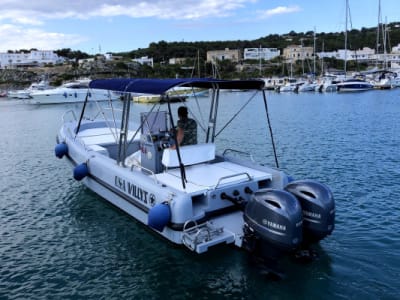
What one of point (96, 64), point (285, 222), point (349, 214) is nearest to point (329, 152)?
point (349, 214)

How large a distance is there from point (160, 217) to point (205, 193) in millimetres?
829

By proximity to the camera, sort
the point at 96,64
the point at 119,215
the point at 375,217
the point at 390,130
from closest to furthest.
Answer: the point at 375,217
the point at 119,215
the point at 390,130
the point at 96,64

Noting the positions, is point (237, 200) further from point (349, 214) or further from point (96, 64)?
point (96, 64)

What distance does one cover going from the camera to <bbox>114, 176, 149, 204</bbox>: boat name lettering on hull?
21.6 ft

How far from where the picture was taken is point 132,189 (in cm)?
699

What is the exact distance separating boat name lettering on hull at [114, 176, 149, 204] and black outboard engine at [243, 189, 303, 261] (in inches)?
80.7

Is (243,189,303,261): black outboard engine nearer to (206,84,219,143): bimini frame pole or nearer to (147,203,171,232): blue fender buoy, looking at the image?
(147,203,171,232): blue fender buoy

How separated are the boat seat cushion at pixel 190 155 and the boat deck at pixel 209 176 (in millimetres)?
157

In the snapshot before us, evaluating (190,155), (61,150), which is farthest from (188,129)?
(61,150)

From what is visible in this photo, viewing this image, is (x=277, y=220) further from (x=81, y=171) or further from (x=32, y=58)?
(x=32, y=58)

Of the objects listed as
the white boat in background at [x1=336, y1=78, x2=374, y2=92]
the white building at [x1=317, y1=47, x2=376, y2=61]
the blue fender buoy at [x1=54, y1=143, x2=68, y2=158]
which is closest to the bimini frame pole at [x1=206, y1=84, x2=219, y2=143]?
the blue fender buoy at [x1=54, y1=143, x2=68, y2=158]

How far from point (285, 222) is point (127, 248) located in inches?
133

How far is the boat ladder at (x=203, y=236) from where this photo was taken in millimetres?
5371

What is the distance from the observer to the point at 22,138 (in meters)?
21.3
